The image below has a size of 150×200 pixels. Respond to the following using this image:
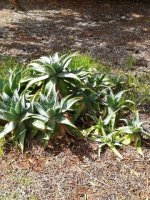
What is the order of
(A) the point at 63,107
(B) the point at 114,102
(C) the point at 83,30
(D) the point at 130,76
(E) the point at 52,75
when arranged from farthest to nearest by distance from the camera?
(C) the point at 83,30
(D) the point at 130,76
(B) the point at 114,102
(E) the point at 52,75
(A) the point at 63,107

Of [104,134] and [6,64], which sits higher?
[6,64]

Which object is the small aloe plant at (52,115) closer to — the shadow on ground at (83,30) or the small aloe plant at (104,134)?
the small aloe plant at (104,134)

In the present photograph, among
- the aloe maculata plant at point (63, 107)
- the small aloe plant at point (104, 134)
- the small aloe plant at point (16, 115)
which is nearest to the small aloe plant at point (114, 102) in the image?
the aloe maculata plant at point (63, 107)

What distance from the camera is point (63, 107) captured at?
4094 mm

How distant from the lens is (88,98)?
175 inches

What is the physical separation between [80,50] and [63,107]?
8.23 feet

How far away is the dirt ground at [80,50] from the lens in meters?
3.66

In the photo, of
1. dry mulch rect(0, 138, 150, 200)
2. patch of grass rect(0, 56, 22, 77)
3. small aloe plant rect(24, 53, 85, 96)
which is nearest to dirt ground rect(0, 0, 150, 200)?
dry mulch rect(0, 138, 150, 200)

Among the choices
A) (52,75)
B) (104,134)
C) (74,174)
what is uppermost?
(52,75)

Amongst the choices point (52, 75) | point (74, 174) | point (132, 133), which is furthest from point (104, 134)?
point (52, 75)

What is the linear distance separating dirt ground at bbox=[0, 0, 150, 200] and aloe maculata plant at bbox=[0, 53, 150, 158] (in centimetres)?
14

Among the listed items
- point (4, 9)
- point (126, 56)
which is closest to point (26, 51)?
point (126, 56)

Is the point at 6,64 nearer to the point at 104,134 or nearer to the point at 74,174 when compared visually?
the point at 104,134

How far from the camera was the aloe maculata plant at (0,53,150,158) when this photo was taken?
158 inches
